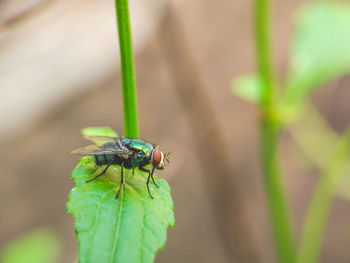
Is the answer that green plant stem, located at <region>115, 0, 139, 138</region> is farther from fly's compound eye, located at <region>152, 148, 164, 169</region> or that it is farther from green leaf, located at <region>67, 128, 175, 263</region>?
fly's compound eye, located at <region>152, 148, 164, 169</region>

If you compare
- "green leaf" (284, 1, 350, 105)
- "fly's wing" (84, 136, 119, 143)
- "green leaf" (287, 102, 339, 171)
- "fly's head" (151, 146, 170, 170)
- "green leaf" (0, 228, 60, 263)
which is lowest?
"green leaf" (0, 228, 60, 263)

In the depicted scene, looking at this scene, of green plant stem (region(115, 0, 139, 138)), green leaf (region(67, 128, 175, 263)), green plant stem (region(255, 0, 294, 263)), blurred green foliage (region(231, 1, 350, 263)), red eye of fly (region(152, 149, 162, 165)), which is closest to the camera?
green leaf (region(67, 128, 175, 263))

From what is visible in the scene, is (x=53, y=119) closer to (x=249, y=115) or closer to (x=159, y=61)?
(x=159, y=61)

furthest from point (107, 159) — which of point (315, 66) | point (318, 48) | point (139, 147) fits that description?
point (318, 48)

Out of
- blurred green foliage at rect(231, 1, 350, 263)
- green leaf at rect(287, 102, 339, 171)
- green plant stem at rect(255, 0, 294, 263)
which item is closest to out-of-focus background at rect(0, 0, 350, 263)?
green leaf at rect(287, 102, 339, 171)

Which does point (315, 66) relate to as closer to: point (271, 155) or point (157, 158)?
point (271, 155)

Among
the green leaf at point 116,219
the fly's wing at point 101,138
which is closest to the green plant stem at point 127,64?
the green leaf at point 116,219

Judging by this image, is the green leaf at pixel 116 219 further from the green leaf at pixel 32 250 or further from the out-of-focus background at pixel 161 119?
the out-of-focus background at pixel 161 119

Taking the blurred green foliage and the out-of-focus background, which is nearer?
the blurred green foliage
